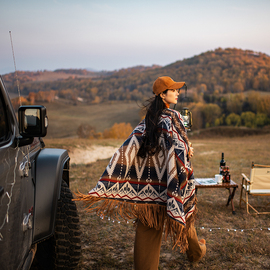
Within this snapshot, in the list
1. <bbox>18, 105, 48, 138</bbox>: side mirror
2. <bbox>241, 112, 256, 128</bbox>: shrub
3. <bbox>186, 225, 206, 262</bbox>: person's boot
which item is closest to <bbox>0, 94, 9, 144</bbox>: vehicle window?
<bbox>18, 105, 48, 138</bbox>: side mirror

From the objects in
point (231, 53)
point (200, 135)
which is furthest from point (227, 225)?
point (231, 53)

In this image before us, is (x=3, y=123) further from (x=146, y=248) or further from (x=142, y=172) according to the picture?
(x=146, y=248)

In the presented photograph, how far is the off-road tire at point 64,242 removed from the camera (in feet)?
7.84

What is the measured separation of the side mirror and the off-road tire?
1.07 meters

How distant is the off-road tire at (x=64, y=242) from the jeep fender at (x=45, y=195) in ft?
1.16

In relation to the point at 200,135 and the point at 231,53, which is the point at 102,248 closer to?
the point at 200,135

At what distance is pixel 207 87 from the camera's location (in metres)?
99.5

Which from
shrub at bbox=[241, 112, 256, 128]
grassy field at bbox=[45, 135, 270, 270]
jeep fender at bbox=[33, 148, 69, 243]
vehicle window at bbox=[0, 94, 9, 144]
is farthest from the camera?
shrub at bbox=[241, 112, 256, 128]

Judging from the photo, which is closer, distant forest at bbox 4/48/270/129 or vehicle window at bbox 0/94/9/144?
vehicle window at bbox 0/94/9/144

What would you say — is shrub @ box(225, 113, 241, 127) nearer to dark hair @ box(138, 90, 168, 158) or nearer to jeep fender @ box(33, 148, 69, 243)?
dark hair @ box(138, 90, 168, 158)

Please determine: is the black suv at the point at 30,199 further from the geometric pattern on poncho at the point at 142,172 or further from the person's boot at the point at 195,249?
the person's boot at the point at 195,249

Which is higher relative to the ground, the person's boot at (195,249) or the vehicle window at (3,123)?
the vehicle window at (3,123)

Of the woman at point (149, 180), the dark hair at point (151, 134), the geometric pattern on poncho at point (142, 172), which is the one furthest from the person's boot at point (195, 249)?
the dark hair at point (151, 134)

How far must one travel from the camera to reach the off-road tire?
239 centimetres
